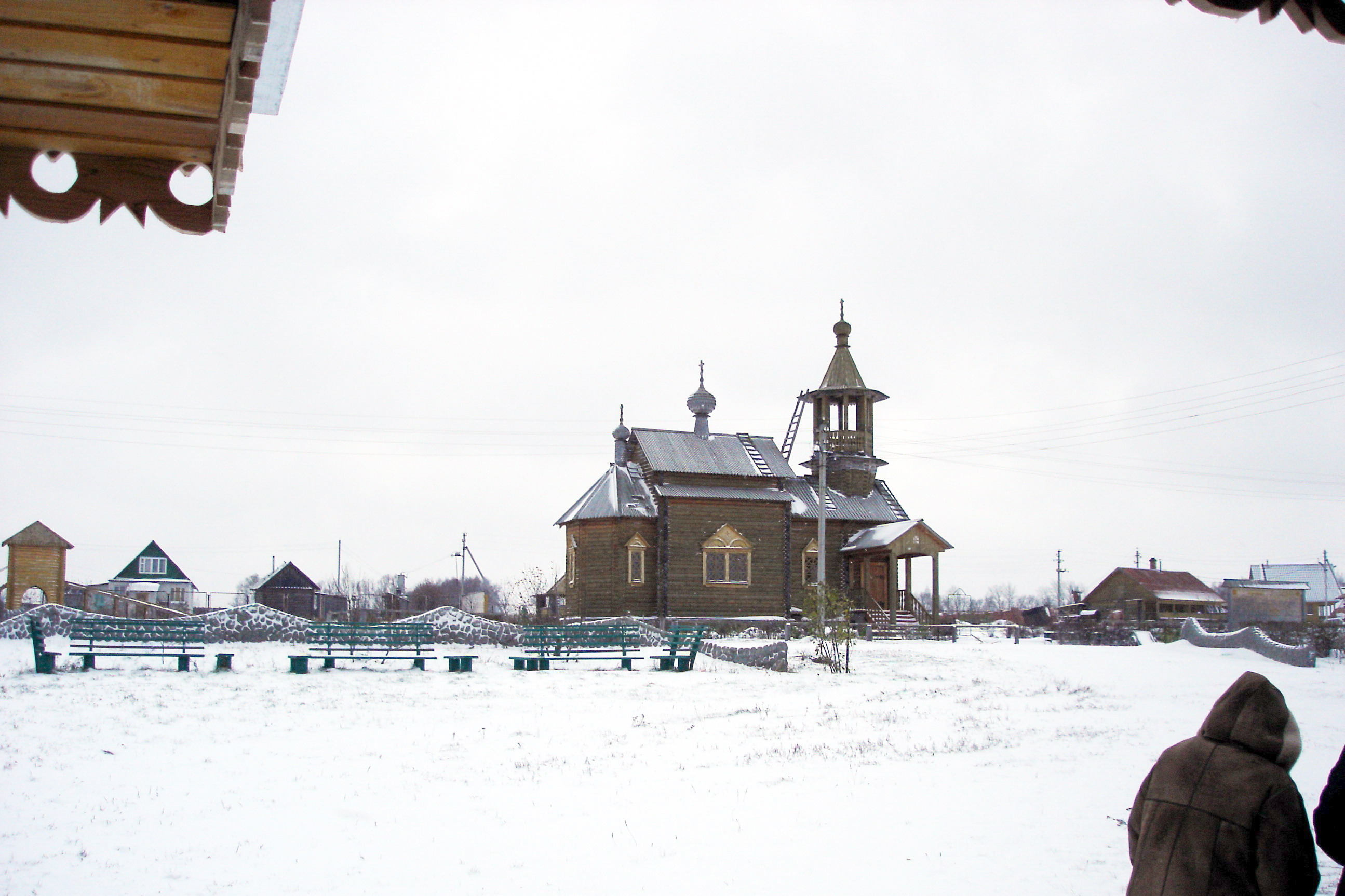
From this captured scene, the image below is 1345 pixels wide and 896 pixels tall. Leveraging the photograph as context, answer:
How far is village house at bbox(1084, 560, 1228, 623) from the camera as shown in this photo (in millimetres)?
52062

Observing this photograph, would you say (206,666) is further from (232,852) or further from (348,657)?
(232,852)

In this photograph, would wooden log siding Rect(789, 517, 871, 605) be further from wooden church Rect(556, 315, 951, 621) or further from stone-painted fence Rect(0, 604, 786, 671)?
stone-painted fence Rect(0, 604, 786, 671)

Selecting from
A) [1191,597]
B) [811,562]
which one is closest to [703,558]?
[811,562]

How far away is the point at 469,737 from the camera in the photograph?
1199 cm

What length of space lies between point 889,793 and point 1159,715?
6817 millimetres

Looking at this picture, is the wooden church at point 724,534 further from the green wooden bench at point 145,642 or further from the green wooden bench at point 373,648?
the green wooden bench at point 145,642

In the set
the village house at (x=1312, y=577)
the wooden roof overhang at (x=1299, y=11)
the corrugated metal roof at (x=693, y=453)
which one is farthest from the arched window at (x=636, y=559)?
the village house at (x=1312, y=577)

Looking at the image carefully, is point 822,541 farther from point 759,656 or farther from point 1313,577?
point 1313,577

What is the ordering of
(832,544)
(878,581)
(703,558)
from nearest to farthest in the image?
1. (703,558)
2. (832,544)
3. (878,581)

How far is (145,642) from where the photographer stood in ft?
63.3

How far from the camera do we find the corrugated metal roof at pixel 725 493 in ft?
109

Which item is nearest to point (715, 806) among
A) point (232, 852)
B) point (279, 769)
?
point (232, 852)

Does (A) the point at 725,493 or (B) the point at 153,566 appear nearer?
(A) the point at 725,493

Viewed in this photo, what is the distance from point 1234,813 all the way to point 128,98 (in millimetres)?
4717
